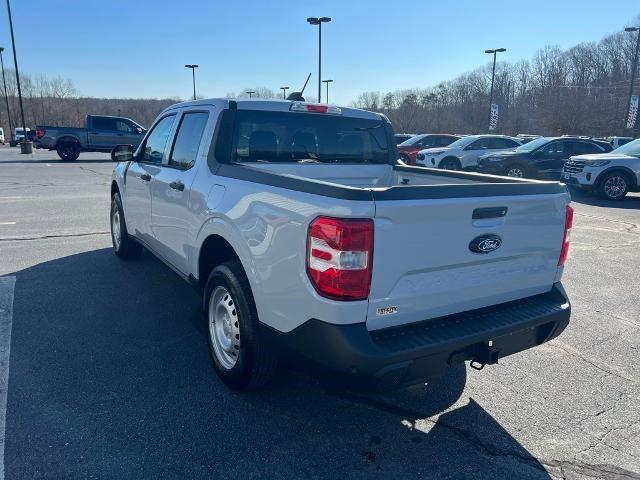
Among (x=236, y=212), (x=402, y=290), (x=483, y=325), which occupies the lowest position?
(x=483, y=325)

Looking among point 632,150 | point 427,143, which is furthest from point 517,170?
point 427,143

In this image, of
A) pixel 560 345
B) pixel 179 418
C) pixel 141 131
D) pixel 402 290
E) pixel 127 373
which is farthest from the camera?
pixel 141 131

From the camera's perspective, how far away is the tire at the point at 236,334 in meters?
2.93

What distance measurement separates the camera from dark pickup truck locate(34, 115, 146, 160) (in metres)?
23.6

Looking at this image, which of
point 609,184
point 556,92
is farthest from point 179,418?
point 556,92

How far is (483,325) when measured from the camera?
108 inches

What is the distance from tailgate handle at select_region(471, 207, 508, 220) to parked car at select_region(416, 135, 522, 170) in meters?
16.3

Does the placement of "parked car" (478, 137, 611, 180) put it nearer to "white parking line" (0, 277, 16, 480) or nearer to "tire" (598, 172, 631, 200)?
"tire" (598, 172, 631, 200)

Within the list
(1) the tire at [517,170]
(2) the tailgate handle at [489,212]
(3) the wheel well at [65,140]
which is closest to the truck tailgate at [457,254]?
(2) the tailgate handle at [489,212]

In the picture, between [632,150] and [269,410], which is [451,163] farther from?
[269,410]

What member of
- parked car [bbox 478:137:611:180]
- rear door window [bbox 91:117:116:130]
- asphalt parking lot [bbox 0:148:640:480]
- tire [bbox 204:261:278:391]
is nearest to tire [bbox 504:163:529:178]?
parked car [bbox 478:137:611:180]

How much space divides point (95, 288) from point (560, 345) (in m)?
4.67

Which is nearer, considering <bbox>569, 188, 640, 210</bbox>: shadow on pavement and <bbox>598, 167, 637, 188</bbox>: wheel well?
<bbox>569, 188, 640, 210</bbox>: shadow on pavement

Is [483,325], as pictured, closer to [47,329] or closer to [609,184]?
[47,329]
